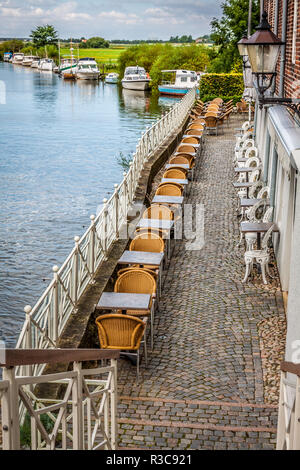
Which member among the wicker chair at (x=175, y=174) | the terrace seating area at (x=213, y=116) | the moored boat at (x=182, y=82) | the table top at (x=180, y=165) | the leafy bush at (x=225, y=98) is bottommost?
the wicker chair at (x=175, y=174)

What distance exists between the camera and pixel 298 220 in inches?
266

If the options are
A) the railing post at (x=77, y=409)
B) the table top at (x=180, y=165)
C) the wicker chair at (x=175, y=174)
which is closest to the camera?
the railing post at (x=77, y=409)

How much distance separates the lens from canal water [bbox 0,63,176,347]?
15.3 m

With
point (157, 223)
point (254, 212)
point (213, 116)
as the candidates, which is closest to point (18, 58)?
point (213, 116)

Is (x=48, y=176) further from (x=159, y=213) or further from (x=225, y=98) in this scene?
(x=159, y=213)

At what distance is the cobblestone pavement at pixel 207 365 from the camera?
6.43 metres

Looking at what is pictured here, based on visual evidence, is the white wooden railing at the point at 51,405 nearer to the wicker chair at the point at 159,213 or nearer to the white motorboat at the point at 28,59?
the wicker chair at the point at 159,213

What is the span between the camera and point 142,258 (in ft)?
33.2

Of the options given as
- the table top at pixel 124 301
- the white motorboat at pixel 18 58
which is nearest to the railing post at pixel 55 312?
the table top at pixel 124 301

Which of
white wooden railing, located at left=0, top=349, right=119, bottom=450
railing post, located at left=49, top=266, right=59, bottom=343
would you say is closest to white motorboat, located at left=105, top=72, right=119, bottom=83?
railing post, located at left=49, top=266, right=59, bottom=343

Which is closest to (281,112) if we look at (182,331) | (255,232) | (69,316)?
(255,232)

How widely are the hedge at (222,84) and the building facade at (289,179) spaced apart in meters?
25.7

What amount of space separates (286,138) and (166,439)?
477cm

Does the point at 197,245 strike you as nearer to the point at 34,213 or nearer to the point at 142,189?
the point at 142,189
